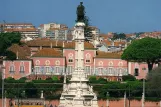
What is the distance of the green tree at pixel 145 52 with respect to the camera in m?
86.6

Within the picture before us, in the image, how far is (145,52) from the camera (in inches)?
3420

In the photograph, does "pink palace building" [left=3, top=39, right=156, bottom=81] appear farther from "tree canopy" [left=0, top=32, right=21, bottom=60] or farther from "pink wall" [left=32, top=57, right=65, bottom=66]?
"tree canopy" [left=0, top=32, right=21, bottom=60]

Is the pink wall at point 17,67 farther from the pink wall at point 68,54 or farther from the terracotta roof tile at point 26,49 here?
the terracotta roof tile at point 26,49

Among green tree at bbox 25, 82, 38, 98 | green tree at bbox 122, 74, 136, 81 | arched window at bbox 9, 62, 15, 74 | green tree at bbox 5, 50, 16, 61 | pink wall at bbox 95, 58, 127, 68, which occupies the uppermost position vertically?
green tree at bbox 5, 50, 16, 61

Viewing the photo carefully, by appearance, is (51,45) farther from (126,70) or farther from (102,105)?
(102,105)

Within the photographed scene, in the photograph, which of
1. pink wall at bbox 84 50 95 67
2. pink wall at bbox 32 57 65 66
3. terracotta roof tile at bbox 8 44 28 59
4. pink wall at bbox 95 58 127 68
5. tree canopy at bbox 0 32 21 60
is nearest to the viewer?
tree canopy at bbox 0 32 21 60

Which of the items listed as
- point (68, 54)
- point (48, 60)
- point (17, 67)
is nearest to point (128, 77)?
point (68, 54)

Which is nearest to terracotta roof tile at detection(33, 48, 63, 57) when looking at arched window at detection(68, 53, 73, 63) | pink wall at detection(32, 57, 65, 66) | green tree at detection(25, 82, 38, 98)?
pink wall at detection(32, 57, 65, 66)

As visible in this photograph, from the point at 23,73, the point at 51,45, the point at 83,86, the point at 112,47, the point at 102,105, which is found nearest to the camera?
the point at 83,86

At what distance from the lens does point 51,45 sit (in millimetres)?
99375

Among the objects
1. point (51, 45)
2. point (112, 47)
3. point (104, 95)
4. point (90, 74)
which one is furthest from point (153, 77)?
point (112, 47)

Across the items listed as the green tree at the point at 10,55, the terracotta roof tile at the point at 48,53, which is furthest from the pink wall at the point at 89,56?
the green tree at the point at 10,55

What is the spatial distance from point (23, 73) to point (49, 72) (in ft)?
8.79

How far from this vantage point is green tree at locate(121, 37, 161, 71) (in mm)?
86562
